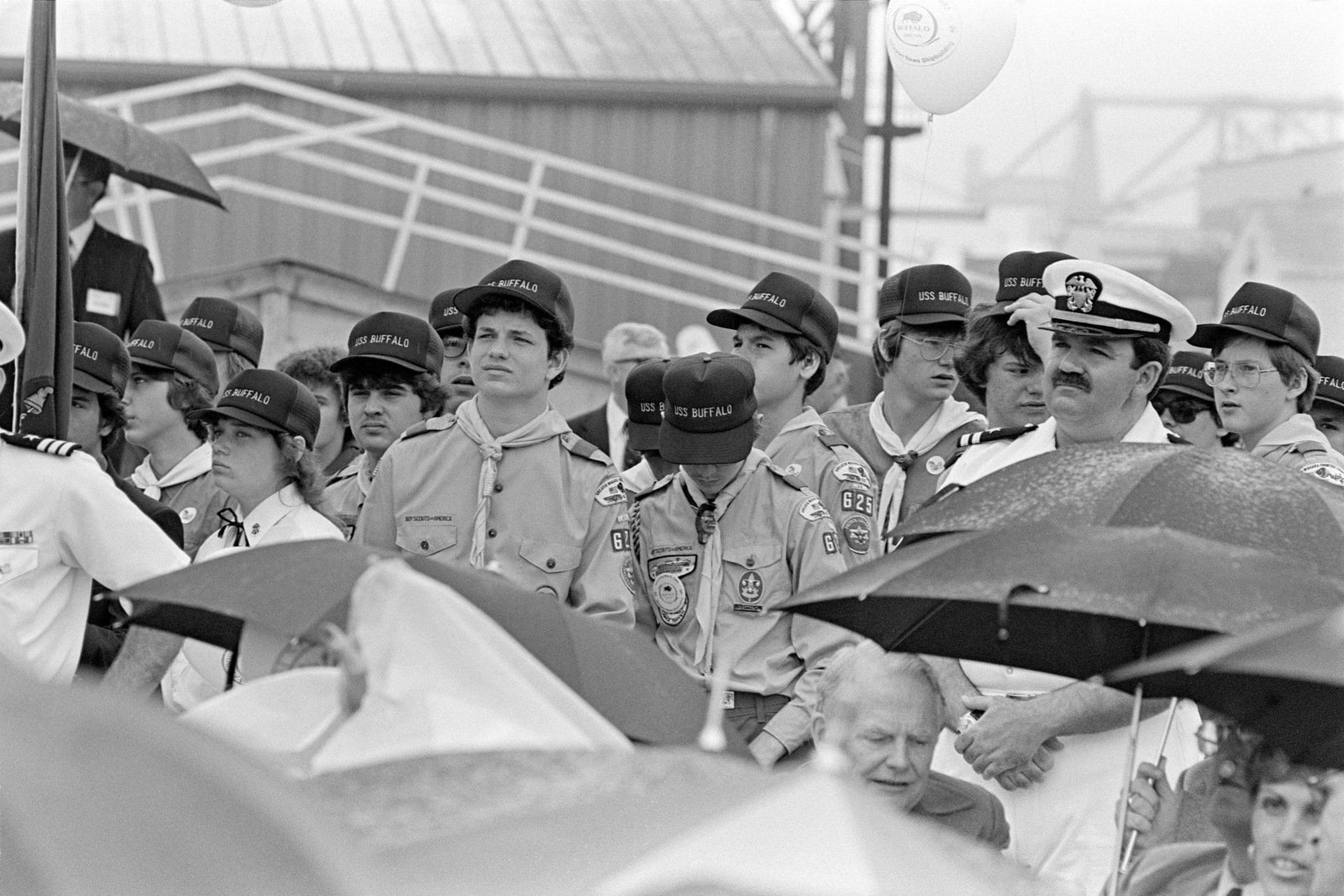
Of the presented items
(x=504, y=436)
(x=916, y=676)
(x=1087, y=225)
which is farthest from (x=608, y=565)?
(x=1087, y=225)

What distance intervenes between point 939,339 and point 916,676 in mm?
2155

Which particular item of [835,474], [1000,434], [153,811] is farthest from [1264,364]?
[153,811]

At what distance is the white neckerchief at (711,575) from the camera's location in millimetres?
5406

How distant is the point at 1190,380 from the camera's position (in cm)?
720

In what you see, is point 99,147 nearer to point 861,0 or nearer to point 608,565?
point 608,565

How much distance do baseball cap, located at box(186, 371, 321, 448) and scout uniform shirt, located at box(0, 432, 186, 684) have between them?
772 mm

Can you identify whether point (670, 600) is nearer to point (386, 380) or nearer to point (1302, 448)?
point (386, 380)

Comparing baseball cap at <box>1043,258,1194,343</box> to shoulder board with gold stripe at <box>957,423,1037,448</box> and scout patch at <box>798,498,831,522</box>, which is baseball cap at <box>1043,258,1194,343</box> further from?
scout patch at <box>798,498,831,522</box>

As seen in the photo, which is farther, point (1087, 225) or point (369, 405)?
point (1087, 225)

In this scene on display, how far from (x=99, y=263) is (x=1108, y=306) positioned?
14.4 feet

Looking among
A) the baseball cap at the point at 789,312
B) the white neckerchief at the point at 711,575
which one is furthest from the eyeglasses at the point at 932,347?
the white neckerchief at the point at 711,575

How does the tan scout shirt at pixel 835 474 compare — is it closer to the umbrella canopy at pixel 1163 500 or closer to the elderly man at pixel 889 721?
the elderly man at pixel 889 721

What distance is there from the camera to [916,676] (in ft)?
14.8

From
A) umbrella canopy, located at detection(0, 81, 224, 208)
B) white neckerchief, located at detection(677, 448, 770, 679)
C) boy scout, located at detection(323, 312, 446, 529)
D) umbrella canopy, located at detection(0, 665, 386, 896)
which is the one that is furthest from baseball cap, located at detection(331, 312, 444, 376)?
umbrella canopy, located at detection(0, 665, 386, 896)
